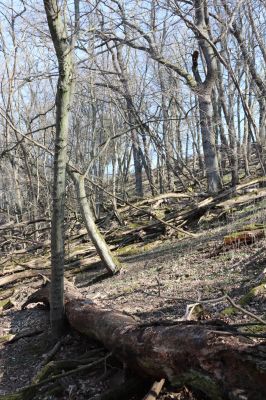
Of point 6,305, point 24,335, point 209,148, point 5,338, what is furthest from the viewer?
point 209,148

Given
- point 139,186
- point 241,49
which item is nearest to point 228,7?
point 241,49

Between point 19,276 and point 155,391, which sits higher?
point 155,391

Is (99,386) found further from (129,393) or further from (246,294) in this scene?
(246,294)

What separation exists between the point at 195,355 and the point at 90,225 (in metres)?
5.76

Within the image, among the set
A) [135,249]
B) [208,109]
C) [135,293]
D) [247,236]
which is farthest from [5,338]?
[208,109]

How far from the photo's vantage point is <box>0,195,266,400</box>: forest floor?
3967mm

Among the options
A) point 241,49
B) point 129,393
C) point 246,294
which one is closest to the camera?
point 129,393

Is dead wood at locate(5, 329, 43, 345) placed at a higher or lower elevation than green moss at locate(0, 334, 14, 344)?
higher

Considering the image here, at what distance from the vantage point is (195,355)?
2904 mm

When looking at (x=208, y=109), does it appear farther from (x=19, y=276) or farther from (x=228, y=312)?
(x=228, y=312)

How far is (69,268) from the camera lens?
10.4 metres

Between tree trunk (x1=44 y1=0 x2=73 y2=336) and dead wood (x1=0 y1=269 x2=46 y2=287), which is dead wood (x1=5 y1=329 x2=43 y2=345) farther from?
dead wood (x1=0 y1=269 x2=46 y2=287)

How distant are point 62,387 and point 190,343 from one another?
4.95 feet

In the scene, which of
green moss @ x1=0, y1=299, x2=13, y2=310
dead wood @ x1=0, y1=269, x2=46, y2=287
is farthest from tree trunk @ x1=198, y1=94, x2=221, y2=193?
green moss @ x1=0, y1=299, x2=13, y2=310
